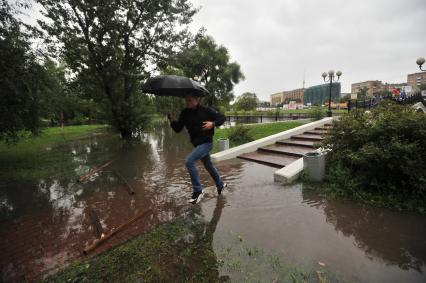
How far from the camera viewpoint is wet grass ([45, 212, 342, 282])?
219cm

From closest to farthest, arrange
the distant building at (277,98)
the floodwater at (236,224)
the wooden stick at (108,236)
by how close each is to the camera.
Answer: the floodwater at (236,224) → the wooden stick at (108,236) → the distant building at (277,98)

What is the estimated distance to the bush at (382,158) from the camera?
11.9ft

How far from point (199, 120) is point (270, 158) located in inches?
159

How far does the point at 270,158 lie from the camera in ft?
22.7

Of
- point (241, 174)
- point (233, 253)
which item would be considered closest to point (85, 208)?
point (233, 253)

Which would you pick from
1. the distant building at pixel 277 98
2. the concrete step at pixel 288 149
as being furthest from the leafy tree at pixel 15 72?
the distant building at pixel 277 98

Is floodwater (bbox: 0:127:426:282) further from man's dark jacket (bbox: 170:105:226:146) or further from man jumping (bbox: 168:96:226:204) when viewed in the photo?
man's dark jacket (bbox: 170:105:226:146)

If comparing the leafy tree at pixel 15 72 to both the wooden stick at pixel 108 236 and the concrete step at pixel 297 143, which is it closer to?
the wooden stick at pixel 108 236

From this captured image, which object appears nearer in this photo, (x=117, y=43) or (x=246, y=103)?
(x=117, y=43)

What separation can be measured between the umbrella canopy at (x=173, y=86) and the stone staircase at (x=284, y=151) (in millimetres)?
3695

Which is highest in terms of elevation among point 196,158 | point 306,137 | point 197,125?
point 197,125

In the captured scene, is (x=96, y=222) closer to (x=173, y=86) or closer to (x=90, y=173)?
(x=173, y=86)

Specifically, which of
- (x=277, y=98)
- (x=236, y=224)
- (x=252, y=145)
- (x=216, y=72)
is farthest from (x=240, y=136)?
(x=277, y=98)

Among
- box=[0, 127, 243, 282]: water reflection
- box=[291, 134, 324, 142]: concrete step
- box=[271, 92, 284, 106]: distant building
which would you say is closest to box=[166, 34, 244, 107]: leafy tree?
box=[291, 134, 324, 142]: concrete step
